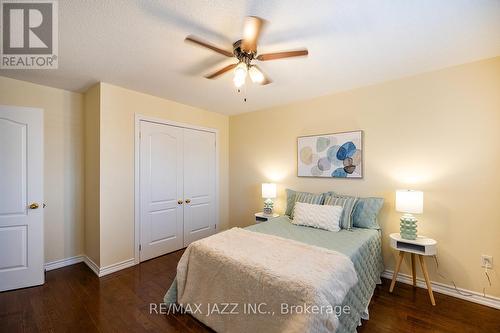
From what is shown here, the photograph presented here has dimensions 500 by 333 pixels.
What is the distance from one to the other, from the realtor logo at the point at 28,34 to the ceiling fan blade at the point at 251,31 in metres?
1.27

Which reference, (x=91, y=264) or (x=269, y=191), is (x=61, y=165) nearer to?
(x=91, y=264)

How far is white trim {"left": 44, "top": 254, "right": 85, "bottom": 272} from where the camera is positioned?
2.85 metres

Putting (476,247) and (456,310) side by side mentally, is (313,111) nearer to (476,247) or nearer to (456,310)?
(476,247)

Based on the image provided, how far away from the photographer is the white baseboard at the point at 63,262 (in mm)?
2852

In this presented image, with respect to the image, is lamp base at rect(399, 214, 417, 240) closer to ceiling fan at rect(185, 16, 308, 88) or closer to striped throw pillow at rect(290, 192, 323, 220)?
striped throw pillow at rect(290, 192, 323, 220)

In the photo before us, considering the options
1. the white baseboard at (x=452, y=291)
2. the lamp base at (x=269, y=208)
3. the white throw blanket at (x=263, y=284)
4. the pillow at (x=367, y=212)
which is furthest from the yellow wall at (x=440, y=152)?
the white throw blanket at (x=263, y=284)

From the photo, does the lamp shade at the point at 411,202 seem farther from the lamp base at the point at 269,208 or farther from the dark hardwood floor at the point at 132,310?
the lamp base at the point at 269,208

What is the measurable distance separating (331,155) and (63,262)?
3.88m

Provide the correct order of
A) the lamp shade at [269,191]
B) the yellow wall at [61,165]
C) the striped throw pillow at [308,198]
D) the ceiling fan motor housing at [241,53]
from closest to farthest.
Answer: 1. the ceiling fan motor housing at [241,53]
2. the yellow wall at [61,165]
3. the striped throw pillow at [308,198]
4. the lamp shade at [269,191]

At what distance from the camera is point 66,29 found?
5.66 feet

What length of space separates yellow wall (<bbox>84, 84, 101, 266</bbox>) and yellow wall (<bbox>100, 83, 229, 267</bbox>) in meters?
0.07

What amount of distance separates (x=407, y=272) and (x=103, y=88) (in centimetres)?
421

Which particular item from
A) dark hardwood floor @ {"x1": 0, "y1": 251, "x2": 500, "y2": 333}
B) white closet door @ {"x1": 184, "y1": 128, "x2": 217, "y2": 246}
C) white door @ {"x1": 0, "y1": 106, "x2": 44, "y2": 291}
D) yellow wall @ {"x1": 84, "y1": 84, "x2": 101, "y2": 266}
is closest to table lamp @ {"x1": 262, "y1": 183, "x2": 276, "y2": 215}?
white closet door @ {"x1": 184, "y1": 128, "x2": 217, "y2": 246}

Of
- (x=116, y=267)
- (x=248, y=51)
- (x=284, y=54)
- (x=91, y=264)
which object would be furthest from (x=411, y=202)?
(x=91, y=264)
